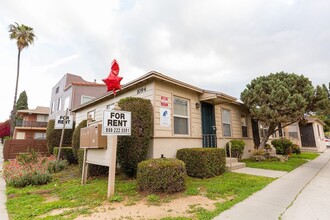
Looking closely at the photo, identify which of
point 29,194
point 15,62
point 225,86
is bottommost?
point 29,194

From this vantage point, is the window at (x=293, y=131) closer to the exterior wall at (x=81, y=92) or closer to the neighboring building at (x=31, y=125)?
the exterior wall at (x=81, y=92)

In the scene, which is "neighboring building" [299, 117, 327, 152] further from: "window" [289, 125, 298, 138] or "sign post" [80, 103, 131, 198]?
"sign post" [80, 103, 131, 198]

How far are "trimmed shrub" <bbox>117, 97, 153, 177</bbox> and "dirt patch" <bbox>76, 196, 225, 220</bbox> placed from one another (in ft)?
6.38

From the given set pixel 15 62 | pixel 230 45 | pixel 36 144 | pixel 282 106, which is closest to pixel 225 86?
pixel 230 45

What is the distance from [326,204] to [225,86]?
1407 centimetres

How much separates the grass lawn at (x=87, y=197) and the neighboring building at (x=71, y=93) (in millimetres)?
13013

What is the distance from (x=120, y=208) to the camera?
11.5ft

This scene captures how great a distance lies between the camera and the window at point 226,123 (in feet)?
31.6

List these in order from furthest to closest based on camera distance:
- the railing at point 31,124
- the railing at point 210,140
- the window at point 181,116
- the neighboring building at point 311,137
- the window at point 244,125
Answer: the railing at point 31,124
the neighboring building at point 311,137
the window at point 244,125
the railing at point 210,140
the window at point 181,116

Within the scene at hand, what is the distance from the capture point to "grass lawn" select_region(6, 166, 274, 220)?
3.37 m

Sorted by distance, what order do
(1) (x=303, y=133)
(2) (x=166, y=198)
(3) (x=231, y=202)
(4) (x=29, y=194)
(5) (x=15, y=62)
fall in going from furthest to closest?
(5) (x=15, y=62) → (1) (x=303, y=133) → (4) (x=29, y=194) → (2) (x=166, y=198) → (3) (x=231, y=202)

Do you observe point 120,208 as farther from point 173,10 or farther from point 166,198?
point 173,10

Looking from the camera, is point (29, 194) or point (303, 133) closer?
point (29, 194)

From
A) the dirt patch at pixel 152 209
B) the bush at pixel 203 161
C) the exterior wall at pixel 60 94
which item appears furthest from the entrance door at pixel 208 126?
the exterior wall at pixel 60 94
